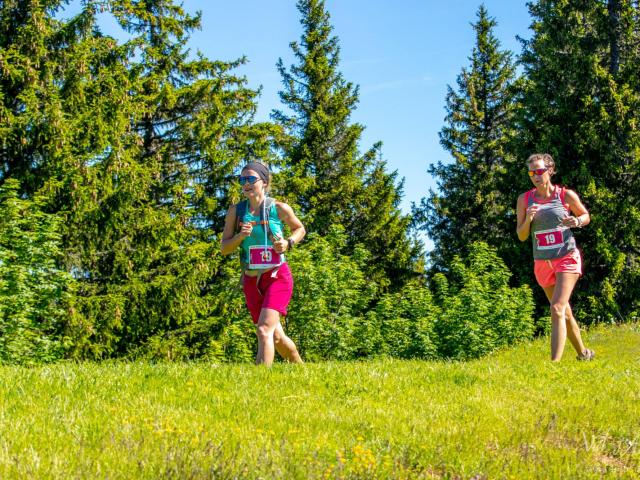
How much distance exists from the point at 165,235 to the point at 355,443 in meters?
17.7

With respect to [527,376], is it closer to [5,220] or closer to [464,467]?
[464,467]

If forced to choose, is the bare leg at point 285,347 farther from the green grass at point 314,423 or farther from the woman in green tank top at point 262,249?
the green grass at point 314,423

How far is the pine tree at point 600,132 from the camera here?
22391mm

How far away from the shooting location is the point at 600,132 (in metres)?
23.0

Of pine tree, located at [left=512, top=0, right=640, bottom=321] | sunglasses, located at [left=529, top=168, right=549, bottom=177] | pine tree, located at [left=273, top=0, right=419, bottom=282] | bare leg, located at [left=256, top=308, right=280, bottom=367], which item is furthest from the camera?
pine tree, located at [left=273, top=0, right=419, bottom=282]

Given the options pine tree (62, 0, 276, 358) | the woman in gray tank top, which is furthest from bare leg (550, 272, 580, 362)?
pine tree (62, 0, 276, 358)

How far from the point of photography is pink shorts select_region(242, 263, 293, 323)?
23.1 feet

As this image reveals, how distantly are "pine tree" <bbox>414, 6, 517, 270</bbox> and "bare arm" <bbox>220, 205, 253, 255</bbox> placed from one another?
979 inches

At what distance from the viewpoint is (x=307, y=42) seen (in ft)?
110

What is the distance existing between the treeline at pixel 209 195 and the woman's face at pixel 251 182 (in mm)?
10862

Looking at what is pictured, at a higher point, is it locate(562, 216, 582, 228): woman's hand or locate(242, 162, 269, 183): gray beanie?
locate(242, 162, 269, 183): gray beanie

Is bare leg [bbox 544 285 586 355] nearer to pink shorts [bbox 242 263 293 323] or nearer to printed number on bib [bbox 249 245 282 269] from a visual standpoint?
pink shorts [bbox 242 263 293 323]

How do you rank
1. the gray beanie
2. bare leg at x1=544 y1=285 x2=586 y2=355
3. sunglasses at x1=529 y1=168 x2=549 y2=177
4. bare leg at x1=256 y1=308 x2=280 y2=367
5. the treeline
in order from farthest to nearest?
the treeline, bare leg at x1=544 y1=285 x2=586 y2=355, sunglasses at x1=529 y1=168 x2=549 y2=177, the gray beanie, bare leg at x1=256 y1=308 x2=280 y2=367

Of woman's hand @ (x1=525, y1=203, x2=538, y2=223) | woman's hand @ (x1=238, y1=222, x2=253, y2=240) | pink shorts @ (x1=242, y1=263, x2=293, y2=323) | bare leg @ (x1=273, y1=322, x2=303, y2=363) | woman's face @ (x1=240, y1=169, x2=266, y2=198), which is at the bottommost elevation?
bare leg @ (x1=273, y1=322, x2=303, y2=363)
